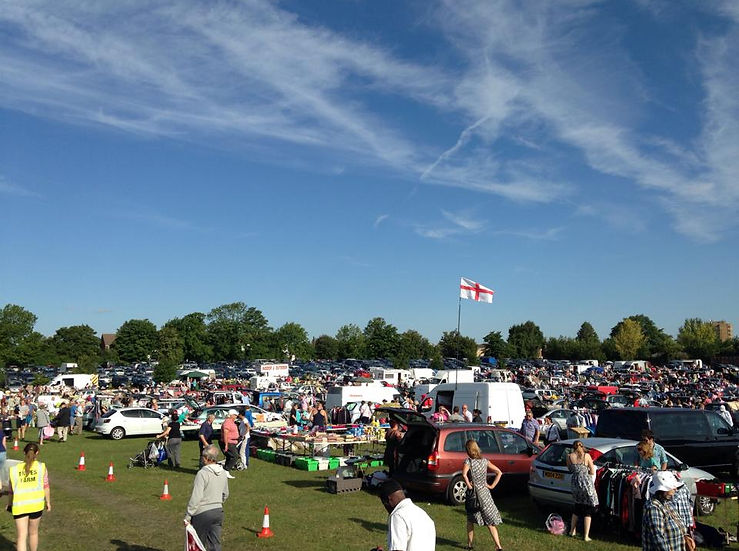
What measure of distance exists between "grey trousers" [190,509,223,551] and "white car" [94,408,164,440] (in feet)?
66.8

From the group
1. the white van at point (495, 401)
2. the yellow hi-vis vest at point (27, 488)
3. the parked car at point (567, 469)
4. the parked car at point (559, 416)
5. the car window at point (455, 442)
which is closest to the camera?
the yellow hi-vis vest at point (27, 488)

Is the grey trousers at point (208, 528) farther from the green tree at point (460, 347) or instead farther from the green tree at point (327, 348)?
the green tree at point (327, 348)

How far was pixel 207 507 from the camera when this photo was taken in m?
7.04

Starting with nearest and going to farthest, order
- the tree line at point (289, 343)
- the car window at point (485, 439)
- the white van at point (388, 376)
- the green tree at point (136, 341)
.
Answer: the car window at point (485, 439) < the white van at point (388, 376) < the tree line at point (289, 343) < the green tree at point (136, 341)

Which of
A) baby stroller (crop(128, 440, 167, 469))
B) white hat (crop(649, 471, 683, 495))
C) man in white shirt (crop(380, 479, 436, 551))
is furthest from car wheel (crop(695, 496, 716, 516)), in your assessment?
baby stroller (crop(128, 440, 167, 469))

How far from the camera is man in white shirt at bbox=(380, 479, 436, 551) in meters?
4.71

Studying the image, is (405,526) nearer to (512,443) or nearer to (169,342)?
(512,443)

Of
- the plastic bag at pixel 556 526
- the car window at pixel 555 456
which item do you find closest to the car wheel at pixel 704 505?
the car window at pixel 555 456

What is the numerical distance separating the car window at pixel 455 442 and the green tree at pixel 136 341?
10748 cm

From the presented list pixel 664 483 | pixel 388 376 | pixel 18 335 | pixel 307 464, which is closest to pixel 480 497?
pixel 664 483

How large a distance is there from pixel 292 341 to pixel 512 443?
11165 cm

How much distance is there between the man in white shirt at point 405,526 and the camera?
15.5 feet

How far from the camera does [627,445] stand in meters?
11.2

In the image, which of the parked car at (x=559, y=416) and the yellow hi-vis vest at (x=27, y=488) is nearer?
the yellow hi-vis vest at (x=27, y=488)
